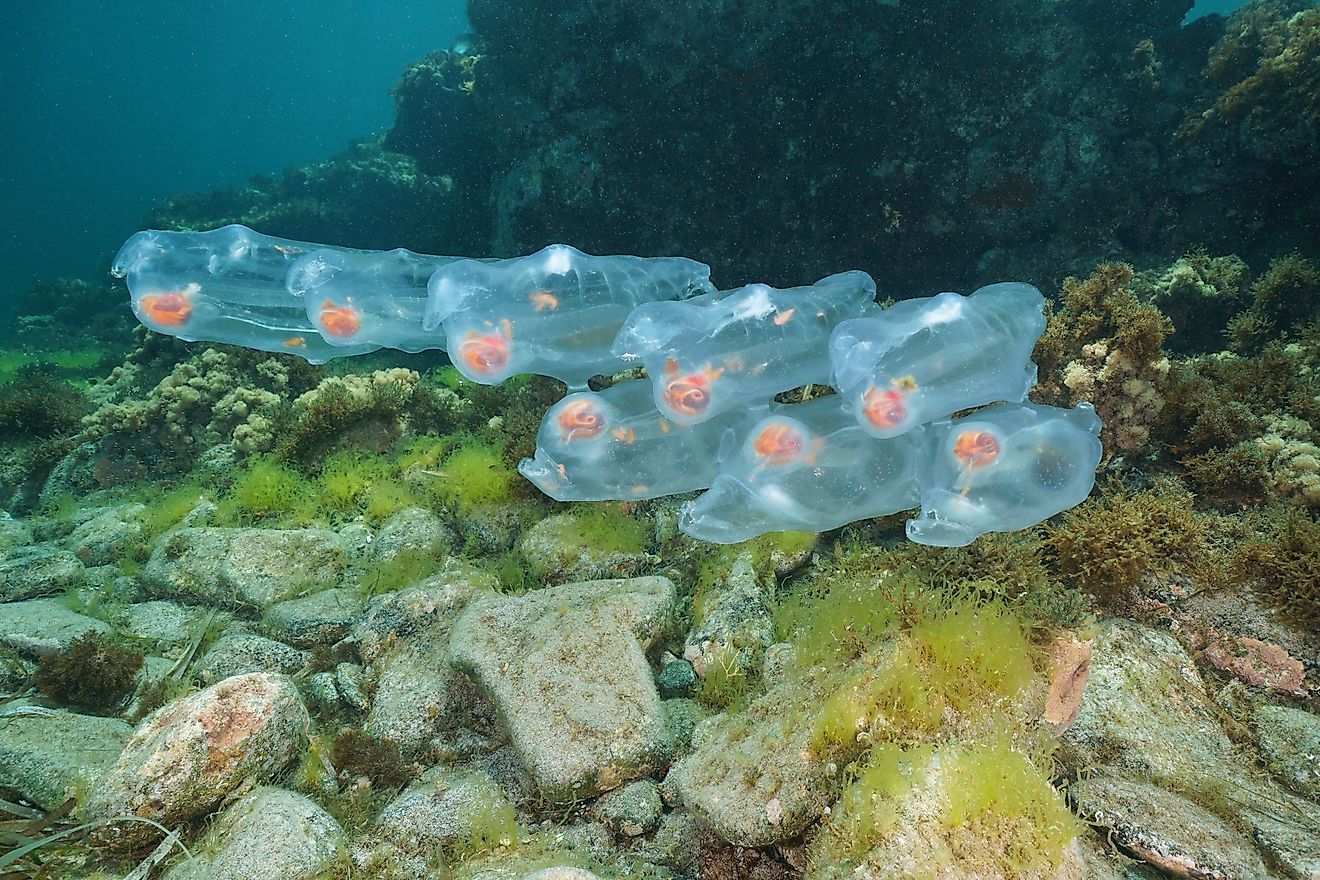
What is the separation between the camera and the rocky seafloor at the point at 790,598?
133 inches

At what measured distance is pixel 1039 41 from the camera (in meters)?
11.9

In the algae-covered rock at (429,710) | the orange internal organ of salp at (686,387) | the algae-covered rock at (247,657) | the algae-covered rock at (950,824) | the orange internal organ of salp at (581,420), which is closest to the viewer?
the algae-covered rock at (950,824)

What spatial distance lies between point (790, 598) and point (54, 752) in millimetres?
5049

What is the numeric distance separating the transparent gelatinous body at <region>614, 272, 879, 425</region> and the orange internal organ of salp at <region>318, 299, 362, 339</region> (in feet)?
5.59

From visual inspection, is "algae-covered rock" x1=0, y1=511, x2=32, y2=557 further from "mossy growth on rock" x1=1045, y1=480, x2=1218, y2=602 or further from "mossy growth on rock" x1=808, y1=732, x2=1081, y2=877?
"mossy growth on rock" x1=1045, y1=480, x2=1218, y2=602

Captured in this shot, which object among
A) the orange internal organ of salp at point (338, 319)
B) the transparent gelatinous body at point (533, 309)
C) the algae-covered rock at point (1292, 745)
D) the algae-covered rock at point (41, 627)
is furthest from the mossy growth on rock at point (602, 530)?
the algae-covered rock at point (1292, 745)

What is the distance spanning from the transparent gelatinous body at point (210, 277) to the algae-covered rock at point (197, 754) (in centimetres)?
223

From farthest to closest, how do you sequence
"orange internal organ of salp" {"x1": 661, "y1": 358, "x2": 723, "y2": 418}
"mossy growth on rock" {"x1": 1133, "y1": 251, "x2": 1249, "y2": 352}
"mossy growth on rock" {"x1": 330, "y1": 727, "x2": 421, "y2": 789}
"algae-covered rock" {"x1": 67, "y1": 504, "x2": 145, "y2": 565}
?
"mossy growth on rock" {"x1": 1133, "y1": 251, "x2": 1249, "y2": 352} < "algae-covered rock" {"x1": 67, "y1": 504, "x2": 145, "y2": 565} < "mossy growth on rock" {"x1": 330, "y1": 727, "x2": 421, "y2": 789} < "orange internal organ of salp" {"x1": 661, "y1": 358, "x2": 723, "y2": 418}

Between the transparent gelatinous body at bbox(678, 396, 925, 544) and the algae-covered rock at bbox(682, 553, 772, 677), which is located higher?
the transparent gelatinous body at bbox(678, 396, 925, 544)

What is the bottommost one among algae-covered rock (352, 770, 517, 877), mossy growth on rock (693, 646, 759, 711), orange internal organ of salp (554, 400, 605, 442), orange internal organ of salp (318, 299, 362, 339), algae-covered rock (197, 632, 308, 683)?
mossy growth on rock (693, 646, 759, 711)

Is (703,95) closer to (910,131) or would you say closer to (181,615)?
(910,131)

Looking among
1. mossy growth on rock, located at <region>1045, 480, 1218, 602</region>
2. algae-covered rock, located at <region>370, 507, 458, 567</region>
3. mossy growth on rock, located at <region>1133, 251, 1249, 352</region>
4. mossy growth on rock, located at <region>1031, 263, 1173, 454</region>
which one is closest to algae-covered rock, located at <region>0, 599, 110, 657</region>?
algae-covered rock, located at <region>370, 507, 458, 567</region>

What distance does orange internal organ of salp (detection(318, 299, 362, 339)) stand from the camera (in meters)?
3.88

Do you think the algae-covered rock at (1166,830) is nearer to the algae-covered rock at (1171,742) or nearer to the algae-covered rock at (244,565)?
the algae-covered rock at (1171,742)
